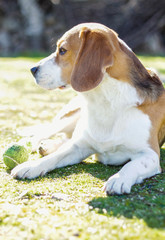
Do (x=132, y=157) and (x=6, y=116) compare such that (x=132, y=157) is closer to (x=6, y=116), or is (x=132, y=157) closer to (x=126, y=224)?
(x=126, y=224)

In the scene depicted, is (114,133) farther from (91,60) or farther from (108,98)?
(91,60)

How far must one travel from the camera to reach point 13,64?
13.8m

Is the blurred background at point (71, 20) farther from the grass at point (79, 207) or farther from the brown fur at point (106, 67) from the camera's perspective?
the grass at point (79, 207)

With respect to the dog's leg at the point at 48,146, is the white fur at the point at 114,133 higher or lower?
higher

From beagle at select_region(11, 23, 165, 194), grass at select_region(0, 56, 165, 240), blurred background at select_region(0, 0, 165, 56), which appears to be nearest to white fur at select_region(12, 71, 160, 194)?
beagle at select_region(11, 23, 165, 194)

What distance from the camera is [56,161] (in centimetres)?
390

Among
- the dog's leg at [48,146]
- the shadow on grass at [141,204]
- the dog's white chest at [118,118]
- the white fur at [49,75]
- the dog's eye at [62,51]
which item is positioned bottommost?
the dog's leg at [48,146]

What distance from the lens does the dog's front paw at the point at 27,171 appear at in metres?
3.60

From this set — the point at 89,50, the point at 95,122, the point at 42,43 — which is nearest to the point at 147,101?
the point at 95,122

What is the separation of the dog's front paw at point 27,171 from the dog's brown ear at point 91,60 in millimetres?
856

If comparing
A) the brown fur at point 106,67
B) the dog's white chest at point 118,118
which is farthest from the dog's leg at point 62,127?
the brown fur at point 106,67

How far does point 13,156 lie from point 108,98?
1131 millimetres

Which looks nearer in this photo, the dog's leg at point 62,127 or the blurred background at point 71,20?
the dog's leg at point 62,127

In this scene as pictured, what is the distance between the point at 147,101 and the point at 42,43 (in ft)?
49.8
